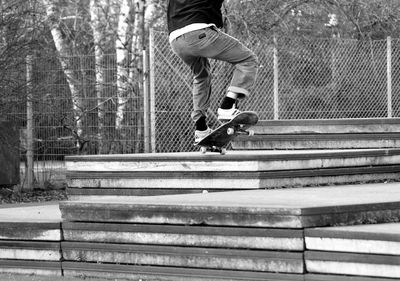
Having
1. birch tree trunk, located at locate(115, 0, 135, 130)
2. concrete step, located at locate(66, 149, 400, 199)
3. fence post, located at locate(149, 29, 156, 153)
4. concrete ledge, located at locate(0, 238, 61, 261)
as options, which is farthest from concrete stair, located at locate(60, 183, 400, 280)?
birch tree trunk, located at locate(115, 0, 135, 130)

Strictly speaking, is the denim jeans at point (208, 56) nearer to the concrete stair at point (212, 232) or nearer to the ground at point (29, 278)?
the concrete stair at point (212, 232)

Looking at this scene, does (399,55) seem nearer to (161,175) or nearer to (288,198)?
(161,175)

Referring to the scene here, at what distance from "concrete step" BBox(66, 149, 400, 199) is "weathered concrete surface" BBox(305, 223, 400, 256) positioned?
2.61 m

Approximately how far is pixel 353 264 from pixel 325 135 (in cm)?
517

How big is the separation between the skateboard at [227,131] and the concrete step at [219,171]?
161 millimetres

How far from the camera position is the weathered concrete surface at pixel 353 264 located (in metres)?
5.17

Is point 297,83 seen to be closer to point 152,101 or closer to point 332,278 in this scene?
point 152,101

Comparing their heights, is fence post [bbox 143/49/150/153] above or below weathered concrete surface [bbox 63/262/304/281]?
above

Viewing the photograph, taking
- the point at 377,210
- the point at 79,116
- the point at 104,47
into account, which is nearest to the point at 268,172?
the point at 377,210

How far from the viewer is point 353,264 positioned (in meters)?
5.36

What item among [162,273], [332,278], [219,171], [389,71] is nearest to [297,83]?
[389,71]

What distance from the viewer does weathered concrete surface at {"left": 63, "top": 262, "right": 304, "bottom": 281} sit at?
580cm

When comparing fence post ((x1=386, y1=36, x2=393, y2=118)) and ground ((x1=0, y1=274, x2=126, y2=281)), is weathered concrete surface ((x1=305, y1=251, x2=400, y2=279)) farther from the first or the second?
fence post ((x1=386, y1=36, x2=393, y2=118))

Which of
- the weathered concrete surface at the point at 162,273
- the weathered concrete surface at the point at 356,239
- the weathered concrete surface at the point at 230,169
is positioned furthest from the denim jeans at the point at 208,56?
the weathered concrete surface at the point at 356,239
